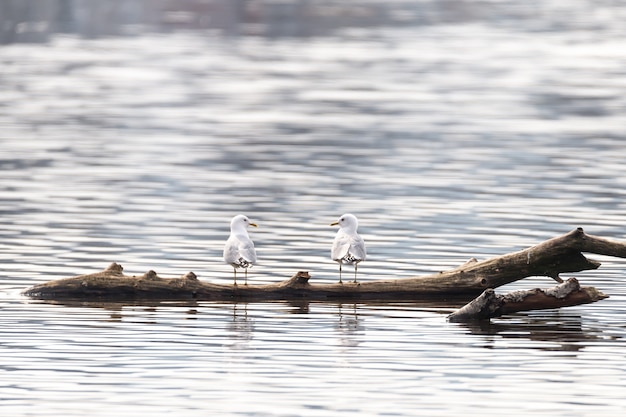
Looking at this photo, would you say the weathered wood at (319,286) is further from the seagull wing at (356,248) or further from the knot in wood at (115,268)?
the seagull wing at (356,248)

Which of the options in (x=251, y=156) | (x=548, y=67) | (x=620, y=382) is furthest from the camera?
(x=548, y=67)

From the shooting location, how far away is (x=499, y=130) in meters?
51.4

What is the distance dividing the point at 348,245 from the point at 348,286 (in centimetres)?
70

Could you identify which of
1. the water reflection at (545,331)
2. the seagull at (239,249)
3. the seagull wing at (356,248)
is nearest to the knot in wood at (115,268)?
the seagull at (239,249)

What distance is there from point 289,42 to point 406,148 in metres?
54.2

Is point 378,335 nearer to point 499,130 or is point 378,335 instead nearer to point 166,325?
point 166,325

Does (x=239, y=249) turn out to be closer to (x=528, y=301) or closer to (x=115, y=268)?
(x=115, y=268)

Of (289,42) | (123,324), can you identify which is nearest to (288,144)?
(123,324)

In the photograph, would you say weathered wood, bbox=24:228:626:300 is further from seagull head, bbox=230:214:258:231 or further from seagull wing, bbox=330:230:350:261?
seagull head, bbox=230:214:258:231

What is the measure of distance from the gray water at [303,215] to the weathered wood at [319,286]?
21 cm

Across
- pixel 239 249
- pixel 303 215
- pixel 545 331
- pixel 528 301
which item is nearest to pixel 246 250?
pixel 239 249

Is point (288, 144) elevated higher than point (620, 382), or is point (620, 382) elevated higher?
point (288, 144)

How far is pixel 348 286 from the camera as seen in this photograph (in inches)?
862

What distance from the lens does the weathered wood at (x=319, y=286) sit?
69.5ft
